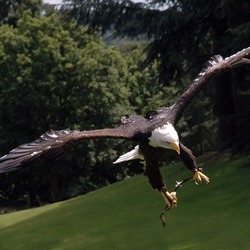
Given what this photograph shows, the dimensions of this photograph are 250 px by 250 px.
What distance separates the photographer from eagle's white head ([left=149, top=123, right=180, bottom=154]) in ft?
9.47

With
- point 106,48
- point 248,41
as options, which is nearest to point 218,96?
point 248,41

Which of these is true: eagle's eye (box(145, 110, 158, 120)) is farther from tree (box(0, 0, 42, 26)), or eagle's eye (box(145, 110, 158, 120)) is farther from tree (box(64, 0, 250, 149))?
tree (box(0, 0, 42, 26))

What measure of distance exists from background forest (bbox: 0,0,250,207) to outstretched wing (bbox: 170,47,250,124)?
11001 millimetres

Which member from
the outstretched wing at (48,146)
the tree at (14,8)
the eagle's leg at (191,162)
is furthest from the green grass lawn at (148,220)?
the tree at (14,8)

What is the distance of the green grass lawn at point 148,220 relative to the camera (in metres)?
9.90

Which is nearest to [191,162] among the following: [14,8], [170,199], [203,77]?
[170,199]

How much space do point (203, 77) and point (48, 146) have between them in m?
1.00

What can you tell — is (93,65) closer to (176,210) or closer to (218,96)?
(218,96)

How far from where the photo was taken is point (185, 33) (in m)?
15.2

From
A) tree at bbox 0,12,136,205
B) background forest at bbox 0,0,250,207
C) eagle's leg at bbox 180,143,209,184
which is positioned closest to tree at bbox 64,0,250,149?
background forest at bbox 0,0,250,207

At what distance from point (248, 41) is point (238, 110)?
2609mm

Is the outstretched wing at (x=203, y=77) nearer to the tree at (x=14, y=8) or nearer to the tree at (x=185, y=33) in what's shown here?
the tree at (x=185, y=33)

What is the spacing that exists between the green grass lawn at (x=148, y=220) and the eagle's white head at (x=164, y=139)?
20.5 feet

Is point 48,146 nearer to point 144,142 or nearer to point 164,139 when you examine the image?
point 144,142
